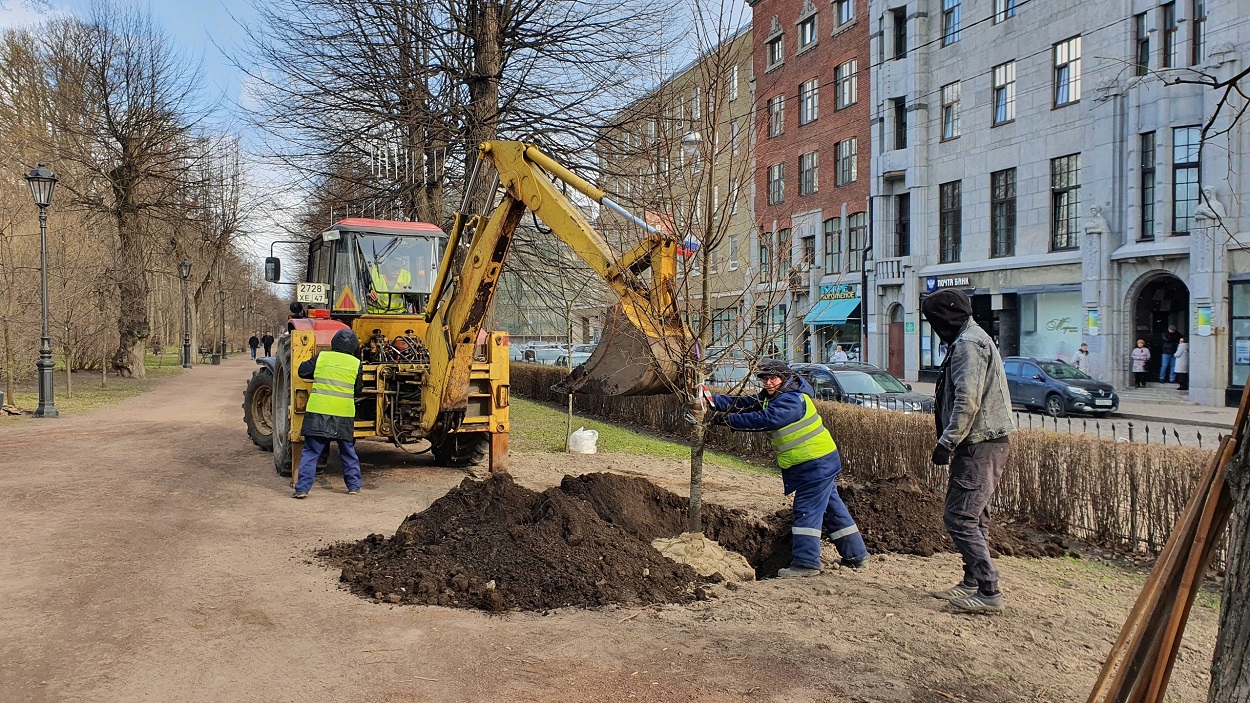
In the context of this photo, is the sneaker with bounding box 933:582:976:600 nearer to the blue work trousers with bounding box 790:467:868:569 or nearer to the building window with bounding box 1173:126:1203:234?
the blue work trousers with bounding box 790:467:868:569

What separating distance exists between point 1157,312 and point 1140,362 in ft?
5.05

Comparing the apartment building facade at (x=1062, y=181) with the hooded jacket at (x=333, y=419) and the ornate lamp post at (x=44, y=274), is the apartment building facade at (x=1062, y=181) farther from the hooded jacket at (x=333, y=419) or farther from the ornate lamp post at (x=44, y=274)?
the ornate lamp post at (x=44, y=274)

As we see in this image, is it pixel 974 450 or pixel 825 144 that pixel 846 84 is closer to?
pixel 825 144

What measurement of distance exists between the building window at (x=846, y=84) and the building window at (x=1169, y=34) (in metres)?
11.8

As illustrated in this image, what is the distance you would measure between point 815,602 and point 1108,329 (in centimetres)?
2081

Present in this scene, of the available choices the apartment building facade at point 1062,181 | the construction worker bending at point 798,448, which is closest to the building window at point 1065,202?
the apartment building facade at point 1062,181

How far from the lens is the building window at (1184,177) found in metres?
20.2

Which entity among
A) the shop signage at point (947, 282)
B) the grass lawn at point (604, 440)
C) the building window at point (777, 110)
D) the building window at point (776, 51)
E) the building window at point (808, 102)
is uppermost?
the building window at point (776, 51)

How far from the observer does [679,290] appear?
6.30 meters

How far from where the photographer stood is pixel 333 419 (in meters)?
8.76

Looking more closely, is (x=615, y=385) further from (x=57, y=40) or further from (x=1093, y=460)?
(x=57, y=40)

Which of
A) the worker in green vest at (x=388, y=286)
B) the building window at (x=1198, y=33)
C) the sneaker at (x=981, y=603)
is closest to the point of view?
the sneaker at (x=981, y=603)

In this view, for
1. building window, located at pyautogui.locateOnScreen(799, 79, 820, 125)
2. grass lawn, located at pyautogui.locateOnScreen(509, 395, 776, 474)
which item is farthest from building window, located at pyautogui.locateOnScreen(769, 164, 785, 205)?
grass lawn, located at pyautogui.locateOnScreen(509, 395, 776, 474)

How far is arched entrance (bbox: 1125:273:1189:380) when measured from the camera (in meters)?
21.5
